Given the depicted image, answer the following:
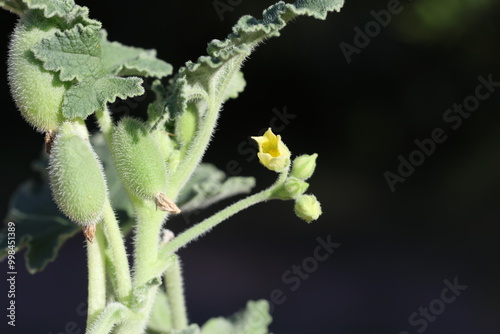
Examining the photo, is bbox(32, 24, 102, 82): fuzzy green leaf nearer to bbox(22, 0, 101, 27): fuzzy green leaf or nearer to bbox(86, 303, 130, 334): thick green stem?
bbox(22, 0, 101, 27): fuzzy green leaf

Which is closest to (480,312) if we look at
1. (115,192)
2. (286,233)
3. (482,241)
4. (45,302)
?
(482,241)

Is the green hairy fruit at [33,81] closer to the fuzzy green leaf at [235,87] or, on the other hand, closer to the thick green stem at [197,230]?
the thick green stem at [197,230]

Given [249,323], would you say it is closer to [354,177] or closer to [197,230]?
[197,230]

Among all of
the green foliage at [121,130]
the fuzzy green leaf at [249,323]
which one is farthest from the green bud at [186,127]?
the fuzzy green leaf at [249,323]

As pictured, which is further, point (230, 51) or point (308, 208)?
point (308, 208)

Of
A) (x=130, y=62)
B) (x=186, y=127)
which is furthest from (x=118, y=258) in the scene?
(x=130, y=62)

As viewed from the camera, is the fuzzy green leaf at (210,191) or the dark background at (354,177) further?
the dark background at (354,177)
